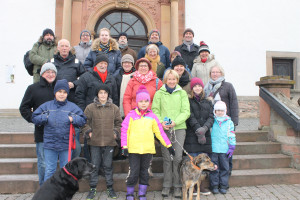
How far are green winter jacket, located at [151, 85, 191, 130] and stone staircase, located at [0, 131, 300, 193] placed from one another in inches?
43.2

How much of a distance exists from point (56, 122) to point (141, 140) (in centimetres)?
121

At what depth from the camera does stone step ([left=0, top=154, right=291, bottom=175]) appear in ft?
14.8

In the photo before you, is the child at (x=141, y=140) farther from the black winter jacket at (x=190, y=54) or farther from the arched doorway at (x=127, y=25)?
the arched doorway at (x=127, y=25)

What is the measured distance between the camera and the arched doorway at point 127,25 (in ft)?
33.1

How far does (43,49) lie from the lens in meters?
5.16

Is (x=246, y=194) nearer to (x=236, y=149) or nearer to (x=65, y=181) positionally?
(x=236, y=149)

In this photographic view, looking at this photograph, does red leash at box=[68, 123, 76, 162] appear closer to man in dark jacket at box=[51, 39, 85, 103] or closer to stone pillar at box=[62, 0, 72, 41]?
man in dark jacket at box=[51, 39, 85, 103]

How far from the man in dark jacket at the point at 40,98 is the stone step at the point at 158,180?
545 millimetres

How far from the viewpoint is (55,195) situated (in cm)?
296

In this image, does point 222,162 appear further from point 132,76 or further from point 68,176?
point 68,176

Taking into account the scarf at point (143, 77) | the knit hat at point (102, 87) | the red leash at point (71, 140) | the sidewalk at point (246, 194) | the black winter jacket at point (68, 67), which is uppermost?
the black winter jacket at point (68, 67)

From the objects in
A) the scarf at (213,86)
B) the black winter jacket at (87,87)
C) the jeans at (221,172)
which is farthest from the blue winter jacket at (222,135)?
the black winter jacket at (87,87)

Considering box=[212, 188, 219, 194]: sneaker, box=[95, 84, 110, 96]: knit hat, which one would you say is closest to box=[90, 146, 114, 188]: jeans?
box=[95, 84, 110, 96]: knit hat

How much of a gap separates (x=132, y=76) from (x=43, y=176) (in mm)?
2120
